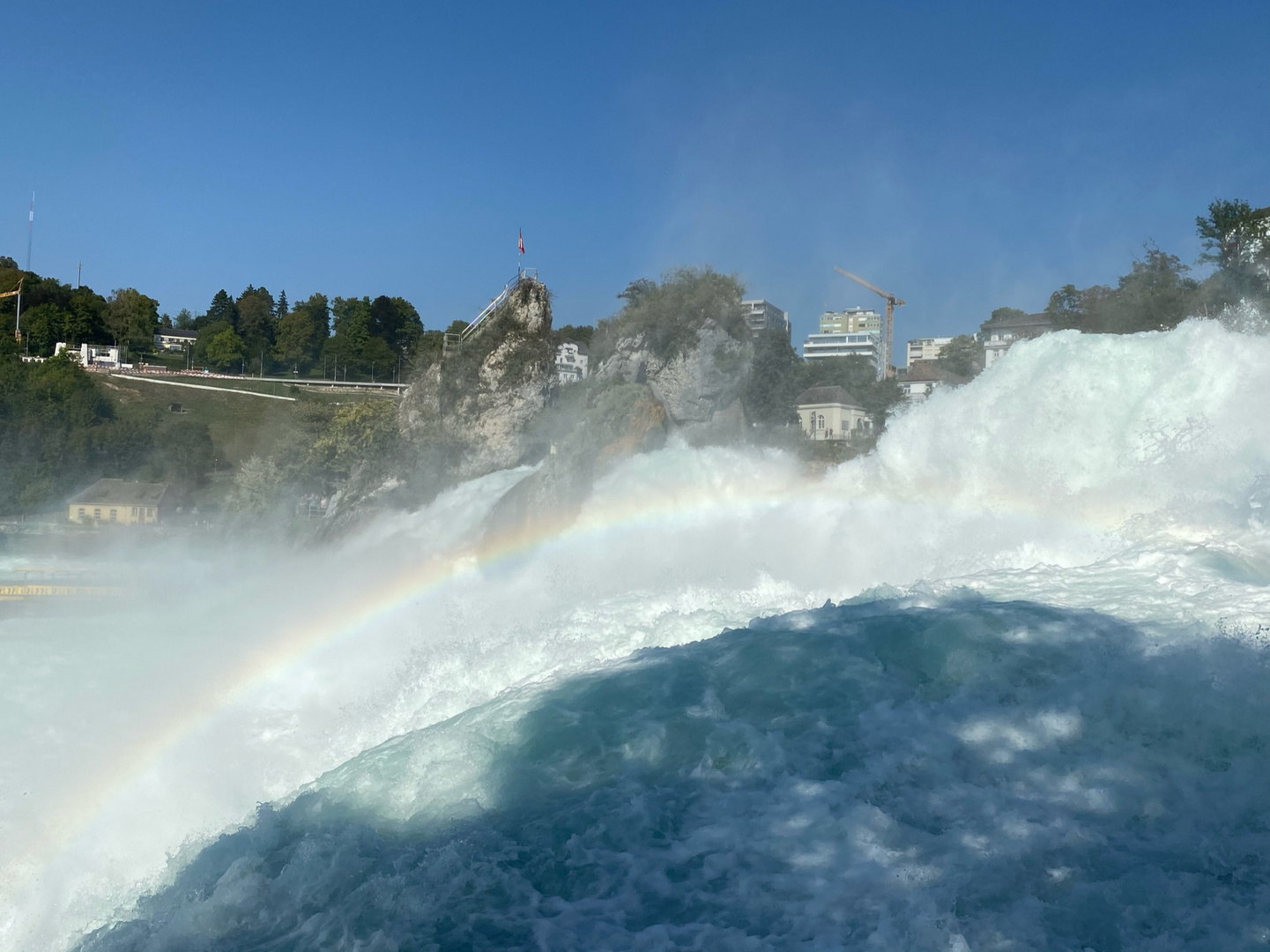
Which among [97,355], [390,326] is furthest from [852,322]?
[97,355]

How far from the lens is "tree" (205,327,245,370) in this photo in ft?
235

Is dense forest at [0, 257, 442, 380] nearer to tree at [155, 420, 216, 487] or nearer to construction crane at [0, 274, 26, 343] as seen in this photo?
construction crane at [0, 274, 26, 343]

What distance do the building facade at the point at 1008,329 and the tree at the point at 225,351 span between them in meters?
64.0

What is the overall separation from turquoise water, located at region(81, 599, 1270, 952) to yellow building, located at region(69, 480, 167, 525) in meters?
30.3

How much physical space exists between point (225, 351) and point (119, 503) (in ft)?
135

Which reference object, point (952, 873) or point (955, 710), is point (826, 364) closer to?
point (955, 710)

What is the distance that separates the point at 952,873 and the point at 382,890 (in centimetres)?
281

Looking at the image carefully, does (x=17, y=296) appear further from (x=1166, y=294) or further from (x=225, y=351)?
(x=1166, y=294)

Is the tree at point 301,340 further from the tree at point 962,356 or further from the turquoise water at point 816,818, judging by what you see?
the turquoise water at point 816,818

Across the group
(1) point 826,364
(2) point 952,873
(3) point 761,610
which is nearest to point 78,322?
(1) point 826,364

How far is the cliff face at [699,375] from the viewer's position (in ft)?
69.9

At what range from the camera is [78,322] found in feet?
233

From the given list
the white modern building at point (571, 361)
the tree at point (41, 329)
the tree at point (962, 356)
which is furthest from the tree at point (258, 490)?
the tree at point (41, 329)

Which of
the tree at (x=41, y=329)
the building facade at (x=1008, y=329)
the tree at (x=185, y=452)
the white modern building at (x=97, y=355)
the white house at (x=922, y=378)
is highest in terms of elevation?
the tree at (x=41, y=329)
